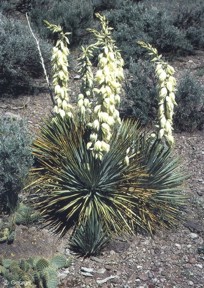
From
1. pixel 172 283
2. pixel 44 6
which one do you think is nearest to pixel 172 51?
pixel 44 6

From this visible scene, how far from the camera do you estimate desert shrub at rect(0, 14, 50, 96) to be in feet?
26.3

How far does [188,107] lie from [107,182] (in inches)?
108

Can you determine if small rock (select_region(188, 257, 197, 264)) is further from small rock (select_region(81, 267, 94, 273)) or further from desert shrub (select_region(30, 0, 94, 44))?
desert shrub (select_region(30, 0, 94, 44))

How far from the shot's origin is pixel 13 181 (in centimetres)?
549

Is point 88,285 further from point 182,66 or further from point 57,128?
point 182,66

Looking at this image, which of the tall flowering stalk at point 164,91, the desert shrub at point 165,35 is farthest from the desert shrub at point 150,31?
the tall flowering stalk at point 164,91

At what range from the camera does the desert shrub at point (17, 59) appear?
803cm

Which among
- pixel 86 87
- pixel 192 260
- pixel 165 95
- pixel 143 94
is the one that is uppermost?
pixel 165 95

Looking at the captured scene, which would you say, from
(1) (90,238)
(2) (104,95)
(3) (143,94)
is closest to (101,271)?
(1) (90,238)

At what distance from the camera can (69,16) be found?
10.5m

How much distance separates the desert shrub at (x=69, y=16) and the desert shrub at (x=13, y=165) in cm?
488

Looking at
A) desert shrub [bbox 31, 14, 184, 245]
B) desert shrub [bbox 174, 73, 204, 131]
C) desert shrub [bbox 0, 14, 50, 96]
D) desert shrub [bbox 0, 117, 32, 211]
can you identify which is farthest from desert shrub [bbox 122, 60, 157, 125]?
desert shrub [bbox 0, 117, 32, 211]

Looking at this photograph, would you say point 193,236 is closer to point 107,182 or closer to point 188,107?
point 107,182

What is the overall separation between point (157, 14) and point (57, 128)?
18.9ft
